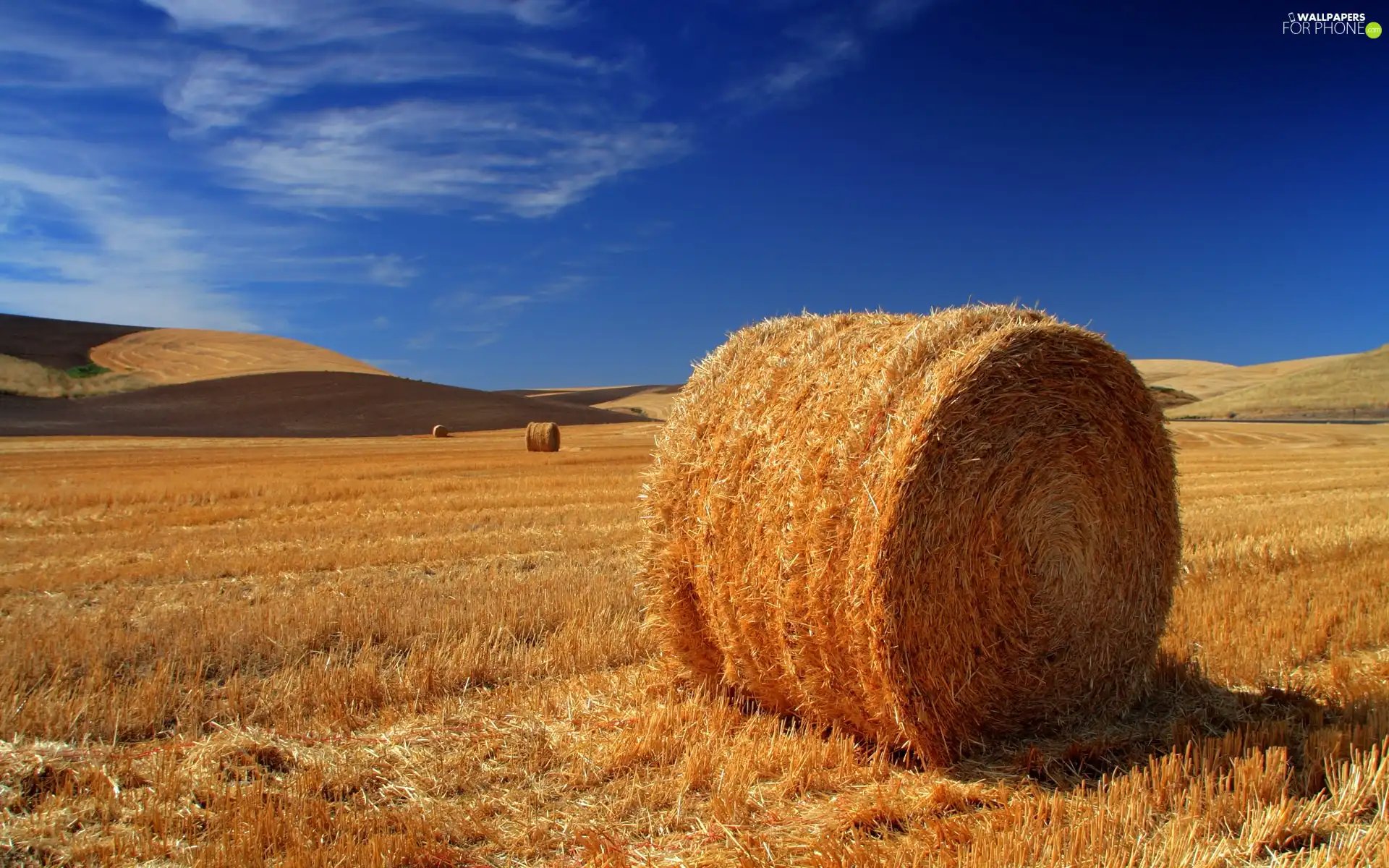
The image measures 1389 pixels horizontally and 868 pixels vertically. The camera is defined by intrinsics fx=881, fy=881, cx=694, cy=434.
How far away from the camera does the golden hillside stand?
5212cm

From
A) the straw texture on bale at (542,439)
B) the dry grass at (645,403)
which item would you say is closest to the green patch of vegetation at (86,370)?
the dry grass at (645,403)

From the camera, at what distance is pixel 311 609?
6.21m

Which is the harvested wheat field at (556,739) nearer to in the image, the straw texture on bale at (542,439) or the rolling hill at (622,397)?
the straw texture on bale at (542,439)

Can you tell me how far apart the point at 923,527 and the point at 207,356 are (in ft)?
234

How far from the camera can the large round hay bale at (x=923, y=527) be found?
3.82 m

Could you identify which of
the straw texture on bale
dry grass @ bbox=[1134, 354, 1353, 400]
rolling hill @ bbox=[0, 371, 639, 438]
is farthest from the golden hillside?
the straw texture on bale

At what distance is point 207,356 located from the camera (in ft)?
212

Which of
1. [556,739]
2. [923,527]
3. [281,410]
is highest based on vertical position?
[281,410]

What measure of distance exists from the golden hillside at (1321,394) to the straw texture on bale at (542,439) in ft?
149

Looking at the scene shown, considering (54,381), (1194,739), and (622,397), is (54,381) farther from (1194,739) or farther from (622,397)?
(1194,739)

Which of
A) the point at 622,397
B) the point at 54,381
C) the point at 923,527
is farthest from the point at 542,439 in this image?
the point at 622,397

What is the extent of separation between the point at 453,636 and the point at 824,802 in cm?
296

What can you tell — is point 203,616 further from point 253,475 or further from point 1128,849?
point 253,475

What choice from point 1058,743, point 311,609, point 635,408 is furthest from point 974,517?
point 635,408
